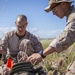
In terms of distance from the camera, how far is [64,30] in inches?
182

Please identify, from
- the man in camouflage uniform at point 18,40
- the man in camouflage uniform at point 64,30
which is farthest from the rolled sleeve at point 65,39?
the man in camouflage uniform at point 18,40

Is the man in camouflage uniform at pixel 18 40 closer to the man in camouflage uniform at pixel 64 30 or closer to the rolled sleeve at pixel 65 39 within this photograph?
the man in camouflage uniform at pixel 64 30

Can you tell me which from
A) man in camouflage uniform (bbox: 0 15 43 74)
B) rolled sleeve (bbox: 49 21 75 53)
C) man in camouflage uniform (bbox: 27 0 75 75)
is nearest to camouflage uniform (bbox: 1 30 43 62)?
man in camouflage uniform (bbox: 0 15 43 74)

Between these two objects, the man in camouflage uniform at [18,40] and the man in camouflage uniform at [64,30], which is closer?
the man in camouflage uniform at [64,30]

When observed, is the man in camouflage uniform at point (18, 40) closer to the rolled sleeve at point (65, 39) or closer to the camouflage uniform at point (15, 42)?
the camouflage uniform at point (15, 42)

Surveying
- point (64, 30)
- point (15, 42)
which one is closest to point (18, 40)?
point (15, 42)

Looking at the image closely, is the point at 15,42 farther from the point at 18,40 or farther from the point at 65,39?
the point at 65,39

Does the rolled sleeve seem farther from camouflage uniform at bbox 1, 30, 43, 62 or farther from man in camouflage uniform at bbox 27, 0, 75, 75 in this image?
camouflage uniform at bbox 1, 30, 43, 62

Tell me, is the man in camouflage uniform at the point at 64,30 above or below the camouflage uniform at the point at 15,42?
above

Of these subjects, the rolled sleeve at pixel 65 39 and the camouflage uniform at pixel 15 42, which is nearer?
the rolled sleeve at pixel 65 39

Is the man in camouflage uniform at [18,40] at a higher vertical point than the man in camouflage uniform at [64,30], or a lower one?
lower

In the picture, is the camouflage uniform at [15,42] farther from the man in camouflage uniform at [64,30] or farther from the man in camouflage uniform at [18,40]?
the man in camouflage uniform at [64,30]

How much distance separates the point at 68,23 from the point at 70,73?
810 mm

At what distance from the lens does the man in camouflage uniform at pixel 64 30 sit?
4.54 metres
